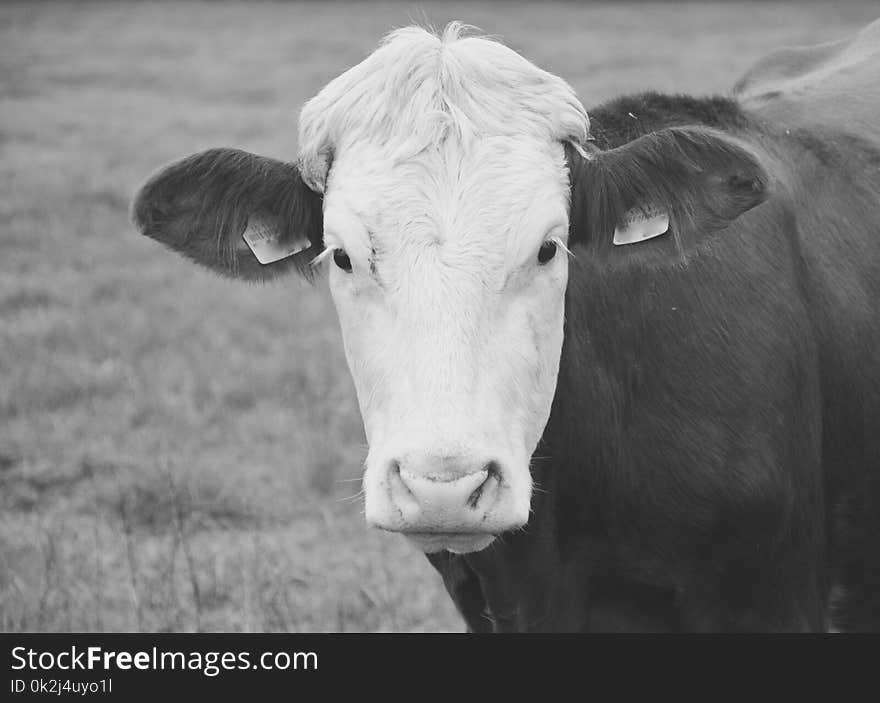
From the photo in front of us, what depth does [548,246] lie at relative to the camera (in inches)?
A: 102

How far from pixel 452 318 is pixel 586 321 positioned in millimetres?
761

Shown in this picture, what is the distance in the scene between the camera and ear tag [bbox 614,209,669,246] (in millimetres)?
2877

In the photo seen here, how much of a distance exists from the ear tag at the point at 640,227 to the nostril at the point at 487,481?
0.83 meters

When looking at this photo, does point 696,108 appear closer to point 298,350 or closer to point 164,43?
point 298,350

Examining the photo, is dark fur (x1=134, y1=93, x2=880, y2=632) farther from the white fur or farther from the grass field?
the grass field

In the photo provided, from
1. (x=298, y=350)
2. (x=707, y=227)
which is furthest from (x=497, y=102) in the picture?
(x=298, y=350)

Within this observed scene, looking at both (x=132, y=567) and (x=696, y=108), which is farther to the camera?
(x=132, y=567)

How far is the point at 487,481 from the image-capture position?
7.57 ft

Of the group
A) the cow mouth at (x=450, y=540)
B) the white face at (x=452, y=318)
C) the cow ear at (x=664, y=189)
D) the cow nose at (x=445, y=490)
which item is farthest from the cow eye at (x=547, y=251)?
the cow mouth at (x=450, y=540)

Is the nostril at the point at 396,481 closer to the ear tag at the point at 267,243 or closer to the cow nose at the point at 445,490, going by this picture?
the cow nose at the point at 445,490

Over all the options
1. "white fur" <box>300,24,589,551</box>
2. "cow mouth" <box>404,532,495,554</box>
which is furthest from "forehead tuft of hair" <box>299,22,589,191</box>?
"cow mouth" <box>404,532,495,554</box>

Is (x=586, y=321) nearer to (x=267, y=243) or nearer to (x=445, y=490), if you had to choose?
(x=267, y=243)

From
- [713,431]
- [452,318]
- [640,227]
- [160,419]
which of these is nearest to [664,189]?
[640,227]

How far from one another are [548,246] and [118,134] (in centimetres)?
1063
